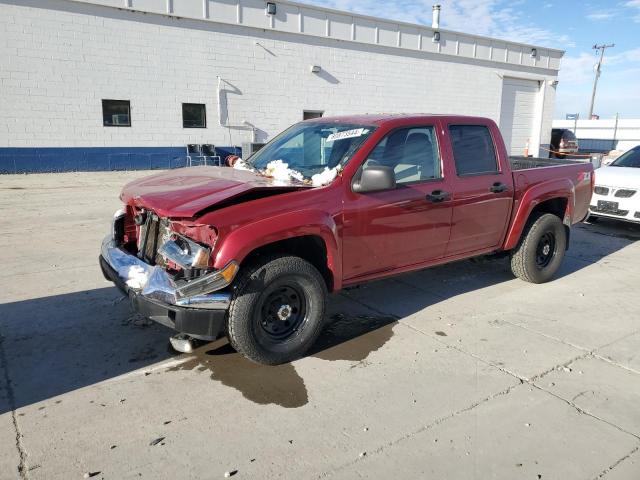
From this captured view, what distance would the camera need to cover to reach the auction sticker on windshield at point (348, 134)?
430cm

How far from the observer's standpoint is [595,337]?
4.41 metres

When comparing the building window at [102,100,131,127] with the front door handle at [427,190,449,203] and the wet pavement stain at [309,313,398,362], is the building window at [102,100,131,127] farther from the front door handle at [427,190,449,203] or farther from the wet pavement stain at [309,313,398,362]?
the front door handle at [427,190,449,203]

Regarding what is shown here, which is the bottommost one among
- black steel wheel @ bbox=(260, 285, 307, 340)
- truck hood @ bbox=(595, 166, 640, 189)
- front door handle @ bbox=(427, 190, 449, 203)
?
black steel wheel @ bbox=(260, 285, 307, 340)

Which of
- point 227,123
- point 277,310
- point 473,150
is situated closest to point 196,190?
point 277,310

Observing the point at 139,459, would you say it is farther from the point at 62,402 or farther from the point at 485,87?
the point at 485,87

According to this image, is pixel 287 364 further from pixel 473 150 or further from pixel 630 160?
pixel 630 160

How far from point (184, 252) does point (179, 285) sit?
0.27 meters

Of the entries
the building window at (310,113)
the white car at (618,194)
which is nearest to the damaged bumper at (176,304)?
the white car at (618,194)

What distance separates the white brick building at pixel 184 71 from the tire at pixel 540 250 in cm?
1321

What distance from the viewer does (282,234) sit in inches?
140

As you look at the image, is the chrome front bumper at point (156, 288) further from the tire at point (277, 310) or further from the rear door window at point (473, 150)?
the rear door window at point (473, 150)

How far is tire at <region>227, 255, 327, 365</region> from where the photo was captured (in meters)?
3.48

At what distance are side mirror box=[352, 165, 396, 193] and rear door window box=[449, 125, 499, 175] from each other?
126 centimetres

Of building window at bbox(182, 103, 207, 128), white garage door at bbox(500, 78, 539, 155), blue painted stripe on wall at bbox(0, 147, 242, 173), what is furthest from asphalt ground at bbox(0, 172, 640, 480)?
white garage door at bbox(500, 78, 539, 155)
